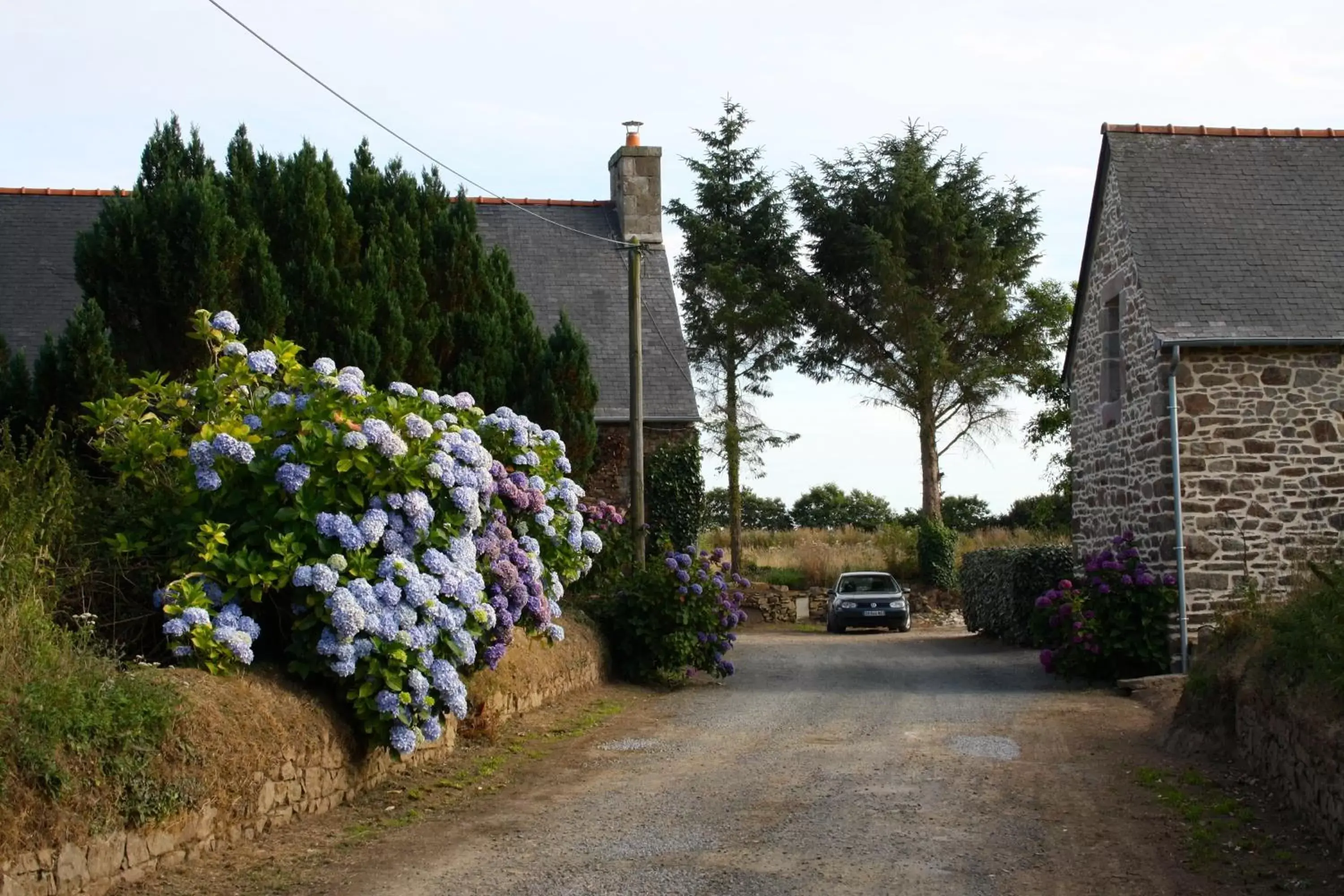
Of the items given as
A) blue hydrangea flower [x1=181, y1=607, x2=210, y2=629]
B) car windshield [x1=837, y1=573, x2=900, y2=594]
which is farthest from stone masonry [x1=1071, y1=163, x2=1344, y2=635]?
car windshield [x1=837, y1=573, x2=900, y2=594]

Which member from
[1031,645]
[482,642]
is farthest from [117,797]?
[1031,645]

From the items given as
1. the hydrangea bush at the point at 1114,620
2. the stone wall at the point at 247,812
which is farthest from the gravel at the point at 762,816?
the hydrangea bush at the point at 1114,620

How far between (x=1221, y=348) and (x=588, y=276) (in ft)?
37.7

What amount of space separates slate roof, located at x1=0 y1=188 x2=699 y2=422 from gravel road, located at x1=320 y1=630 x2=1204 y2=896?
28.2ft

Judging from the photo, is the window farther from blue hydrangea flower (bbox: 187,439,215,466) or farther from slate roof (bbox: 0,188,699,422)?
blue hydrangea flower (bbox: 187,439,215,466)

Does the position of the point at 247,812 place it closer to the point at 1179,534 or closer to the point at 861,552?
the point at 1179,534

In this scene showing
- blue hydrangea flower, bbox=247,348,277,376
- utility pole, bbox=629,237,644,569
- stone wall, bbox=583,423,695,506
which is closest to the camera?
blue hydrangea flower, bbox=247,348,277,376

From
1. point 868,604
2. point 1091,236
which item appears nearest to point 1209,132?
point 1091,236

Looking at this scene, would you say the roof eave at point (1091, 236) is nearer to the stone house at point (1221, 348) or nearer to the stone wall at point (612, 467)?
the stone house at point (1221, 348)

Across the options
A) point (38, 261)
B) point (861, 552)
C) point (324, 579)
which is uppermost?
point (38, 261)

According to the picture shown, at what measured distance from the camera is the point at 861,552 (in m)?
37.7

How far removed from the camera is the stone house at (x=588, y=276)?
851 inches

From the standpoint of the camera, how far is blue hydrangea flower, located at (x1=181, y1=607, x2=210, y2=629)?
26.3 feet

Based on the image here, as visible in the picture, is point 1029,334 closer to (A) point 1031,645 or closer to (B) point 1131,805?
(A) point 1031,645
